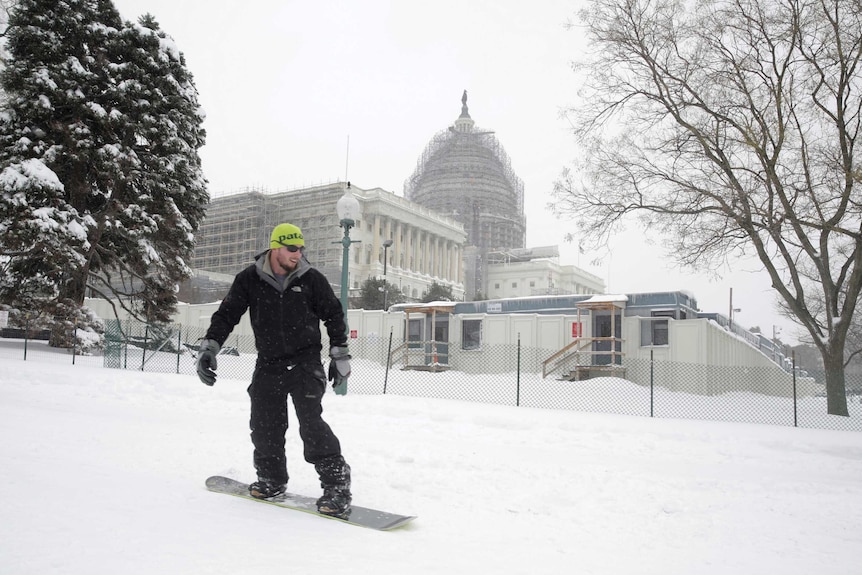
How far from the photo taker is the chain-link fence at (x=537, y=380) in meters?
15.1

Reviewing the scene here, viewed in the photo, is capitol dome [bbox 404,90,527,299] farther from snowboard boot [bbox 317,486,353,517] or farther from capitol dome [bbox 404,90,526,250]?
snowboard boot [bbox 317,486,353,517]

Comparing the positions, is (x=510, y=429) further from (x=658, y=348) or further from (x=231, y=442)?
(x=658, y=348)

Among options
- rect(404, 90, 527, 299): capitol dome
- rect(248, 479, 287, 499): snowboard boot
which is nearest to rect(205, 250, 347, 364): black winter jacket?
rect(248, 479, 287, 499): snowboard boot

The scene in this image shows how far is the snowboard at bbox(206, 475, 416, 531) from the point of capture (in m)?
3.89

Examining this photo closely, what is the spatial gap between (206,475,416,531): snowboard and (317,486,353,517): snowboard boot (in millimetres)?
22

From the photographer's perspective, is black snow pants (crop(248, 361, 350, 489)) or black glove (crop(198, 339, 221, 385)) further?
black glove (crop(198, 339, 221, 385))

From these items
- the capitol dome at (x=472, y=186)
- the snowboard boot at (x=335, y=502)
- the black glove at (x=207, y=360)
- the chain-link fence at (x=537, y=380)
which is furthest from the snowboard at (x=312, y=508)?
the capitol dome at (x=472, y=186)

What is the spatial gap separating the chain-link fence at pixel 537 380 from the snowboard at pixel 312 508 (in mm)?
9250

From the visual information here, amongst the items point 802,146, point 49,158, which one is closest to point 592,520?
point 802,146

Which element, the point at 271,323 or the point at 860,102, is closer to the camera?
the point at 271,323

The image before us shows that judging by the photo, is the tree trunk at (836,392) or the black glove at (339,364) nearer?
the black glove at (339,364)

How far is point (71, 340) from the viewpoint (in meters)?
21.9

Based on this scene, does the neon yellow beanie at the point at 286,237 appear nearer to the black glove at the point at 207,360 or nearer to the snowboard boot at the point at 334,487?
the black glove at the point at 207,360

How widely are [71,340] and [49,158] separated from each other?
635cm
